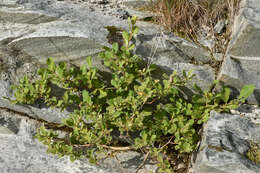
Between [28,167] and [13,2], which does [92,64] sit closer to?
[13,2]

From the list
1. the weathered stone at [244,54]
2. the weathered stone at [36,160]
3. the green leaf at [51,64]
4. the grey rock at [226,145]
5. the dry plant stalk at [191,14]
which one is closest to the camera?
the grey rock at [226,145]

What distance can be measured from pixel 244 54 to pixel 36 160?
255 cm

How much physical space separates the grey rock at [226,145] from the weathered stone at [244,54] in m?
0.38

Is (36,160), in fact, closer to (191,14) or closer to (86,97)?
(86,97)

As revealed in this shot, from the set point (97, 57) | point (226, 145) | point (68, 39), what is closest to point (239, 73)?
point (226, 145)

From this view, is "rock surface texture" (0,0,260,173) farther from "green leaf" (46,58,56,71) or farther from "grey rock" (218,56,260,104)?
"green leaf" (46,58,56,71)

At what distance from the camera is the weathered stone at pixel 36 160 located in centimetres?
282

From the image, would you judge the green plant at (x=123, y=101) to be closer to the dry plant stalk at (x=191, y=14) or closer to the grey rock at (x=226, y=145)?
the grey rock at (x=226, y=145)

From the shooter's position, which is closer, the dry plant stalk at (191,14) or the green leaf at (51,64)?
the green leaf at (51,64)

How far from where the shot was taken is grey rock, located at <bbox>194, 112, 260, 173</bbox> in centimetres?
222

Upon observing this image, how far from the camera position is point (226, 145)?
2.35m

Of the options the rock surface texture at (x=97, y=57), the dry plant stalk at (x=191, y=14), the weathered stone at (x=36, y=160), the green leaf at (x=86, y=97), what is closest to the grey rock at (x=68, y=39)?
the rock surface texture at (x=97, y=57)

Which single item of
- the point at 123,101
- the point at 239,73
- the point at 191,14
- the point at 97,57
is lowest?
the point at 123,101

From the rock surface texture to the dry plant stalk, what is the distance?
0.15 m
